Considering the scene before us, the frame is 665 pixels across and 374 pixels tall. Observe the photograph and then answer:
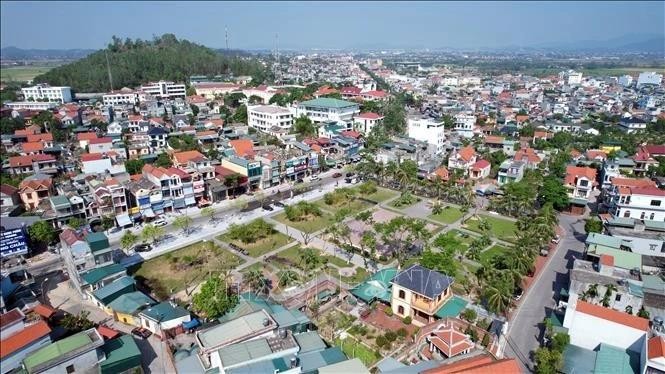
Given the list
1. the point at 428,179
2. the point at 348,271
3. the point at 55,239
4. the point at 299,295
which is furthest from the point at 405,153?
the point at 55,239

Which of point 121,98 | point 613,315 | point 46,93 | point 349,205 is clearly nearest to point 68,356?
point 613,315

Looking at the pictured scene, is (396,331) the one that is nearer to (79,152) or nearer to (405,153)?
(405,153)

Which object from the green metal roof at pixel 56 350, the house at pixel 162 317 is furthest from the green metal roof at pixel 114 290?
the green metal roof at pixel 56 350

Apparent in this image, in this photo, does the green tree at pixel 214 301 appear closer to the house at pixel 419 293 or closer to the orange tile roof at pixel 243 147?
the house at pixel 419 293

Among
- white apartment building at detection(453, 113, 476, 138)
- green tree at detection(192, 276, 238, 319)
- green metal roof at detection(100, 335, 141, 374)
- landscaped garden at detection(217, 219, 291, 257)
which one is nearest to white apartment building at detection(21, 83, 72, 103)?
landscaped garden at detection(217, 219, 291, 257)

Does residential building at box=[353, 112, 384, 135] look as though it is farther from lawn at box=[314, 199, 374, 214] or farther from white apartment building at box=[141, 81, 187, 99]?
white apartment building at box=[141, 81, 187, 99]
